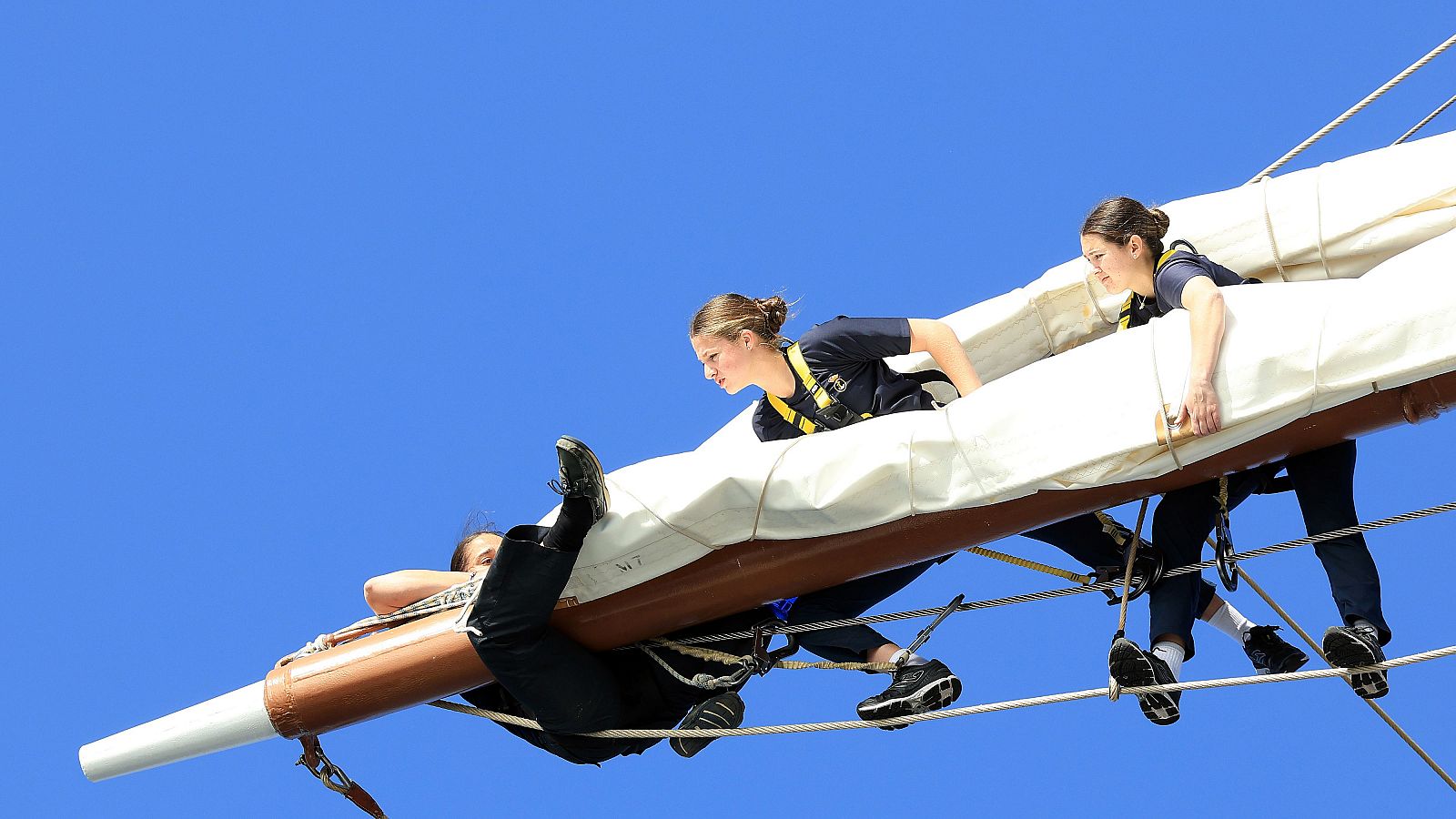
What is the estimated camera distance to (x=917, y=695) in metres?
3.43

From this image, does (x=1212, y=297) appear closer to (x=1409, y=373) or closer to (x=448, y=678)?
(x=1409, y=373)

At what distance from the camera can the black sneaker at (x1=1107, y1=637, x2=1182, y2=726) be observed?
3193mm

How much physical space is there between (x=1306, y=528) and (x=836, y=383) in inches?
35.8

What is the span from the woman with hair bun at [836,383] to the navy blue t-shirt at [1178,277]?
399mm

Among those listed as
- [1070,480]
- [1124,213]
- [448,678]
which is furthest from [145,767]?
[1124,213]

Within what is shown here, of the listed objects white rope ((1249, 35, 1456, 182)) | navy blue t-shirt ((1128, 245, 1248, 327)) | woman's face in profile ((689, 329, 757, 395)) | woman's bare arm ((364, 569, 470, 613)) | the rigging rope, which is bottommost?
the rigging rope

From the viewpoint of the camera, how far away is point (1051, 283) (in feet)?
13.9

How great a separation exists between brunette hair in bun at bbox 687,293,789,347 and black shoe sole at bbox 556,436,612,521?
342mm

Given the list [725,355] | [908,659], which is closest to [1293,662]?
[908,659]

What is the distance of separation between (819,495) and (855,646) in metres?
0.41

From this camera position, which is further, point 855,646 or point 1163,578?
point 855,646

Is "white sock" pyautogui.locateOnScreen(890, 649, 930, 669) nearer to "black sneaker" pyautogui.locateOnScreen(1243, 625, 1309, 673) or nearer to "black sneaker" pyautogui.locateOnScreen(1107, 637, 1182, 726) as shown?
"black sneaker" pyautogui.locateOnScreen(1107, 637, 1182, 726)

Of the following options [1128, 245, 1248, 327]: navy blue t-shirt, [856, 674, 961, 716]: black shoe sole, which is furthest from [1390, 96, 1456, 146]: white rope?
[856, 674, 961, 716]: black shoe sole

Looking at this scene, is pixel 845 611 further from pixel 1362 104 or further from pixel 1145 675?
pixel 1362 104
